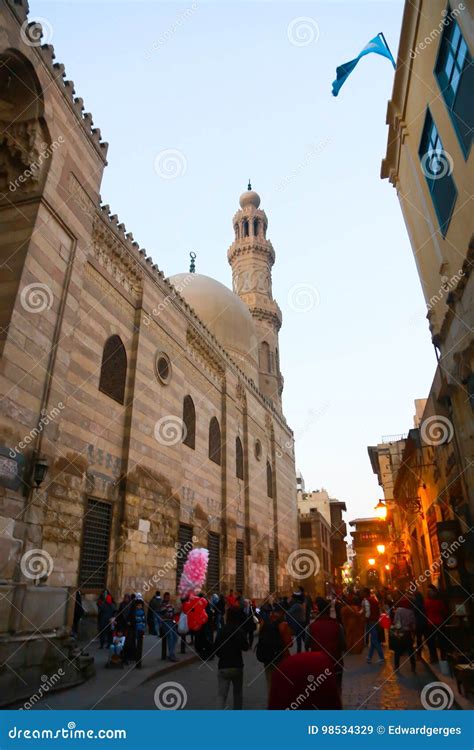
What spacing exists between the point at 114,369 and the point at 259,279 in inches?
1077

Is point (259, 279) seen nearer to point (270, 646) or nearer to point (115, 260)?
point (115, 260)

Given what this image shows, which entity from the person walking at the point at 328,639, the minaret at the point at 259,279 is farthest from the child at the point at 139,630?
the minaret at the point at 259,279

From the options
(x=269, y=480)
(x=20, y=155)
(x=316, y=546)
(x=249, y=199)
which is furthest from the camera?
(x=249, y=199)

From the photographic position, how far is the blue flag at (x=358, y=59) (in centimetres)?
1045

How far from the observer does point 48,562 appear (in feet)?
25.2

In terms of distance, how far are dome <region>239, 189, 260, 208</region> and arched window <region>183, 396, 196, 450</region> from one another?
3058 centimetres

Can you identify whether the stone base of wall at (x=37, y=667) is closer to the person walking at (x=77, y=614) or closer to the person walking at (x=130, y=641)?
the person walking at (x=130, y=641)

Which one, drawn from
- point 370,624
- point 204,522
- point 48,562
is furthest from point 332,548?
point 48,562

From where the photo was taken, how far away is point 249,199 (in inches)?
1655

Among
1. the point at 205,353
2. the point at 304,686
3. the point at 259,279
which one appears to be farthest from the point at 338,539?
the point at 304,686

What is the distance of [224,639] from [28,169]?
8020mm

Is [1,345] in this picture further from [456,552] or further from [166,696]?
[456,552]

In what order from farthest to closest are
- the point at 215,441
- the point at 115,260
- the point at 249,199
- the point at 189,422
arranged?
the point at 249,199, the point at 215,441, the point at 189,422, the point at 115,260

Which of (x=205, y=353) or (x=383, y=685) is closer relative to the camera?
(x=383, y=685)
